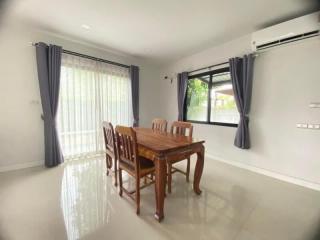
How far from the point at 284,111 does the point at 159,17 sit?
8.03 ft

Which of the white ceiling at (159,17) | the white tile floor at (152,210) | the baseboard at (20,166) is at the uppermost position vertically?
the white ceiling at (159,17)

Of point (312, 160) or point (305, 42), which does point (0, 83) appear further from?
point (312, 160)

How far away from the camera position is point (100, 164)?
319cm

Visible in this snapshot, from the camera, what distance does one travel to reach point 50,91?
2.92m

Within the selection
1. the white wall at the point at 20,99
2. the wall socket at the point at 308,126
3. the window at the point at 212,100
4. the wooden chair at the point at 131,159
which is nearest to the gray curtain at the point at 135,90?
the window at the point at 212,100

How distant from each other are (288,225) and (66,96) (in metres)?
3.86

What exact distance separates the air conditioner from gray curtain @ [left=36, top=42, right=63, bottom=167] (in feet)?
11.5

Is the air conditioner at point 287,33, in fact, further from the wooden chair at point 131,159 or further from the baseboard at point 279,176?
the wooden chair at point 131,159

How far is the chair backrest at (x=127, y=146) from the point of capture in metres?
1.69

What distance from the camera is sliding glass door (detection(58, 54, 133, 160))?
10.5ft

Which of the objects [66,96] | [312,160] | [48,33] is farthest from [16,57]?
[312,160]

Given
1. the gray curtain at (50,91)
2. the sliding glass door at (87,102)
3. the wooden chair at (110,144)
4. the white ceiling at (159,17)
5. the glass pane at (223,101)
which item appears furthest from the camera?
the glass pane at (223,101)

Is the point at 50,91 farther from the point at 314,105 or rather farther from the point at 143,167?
the point at 314,105

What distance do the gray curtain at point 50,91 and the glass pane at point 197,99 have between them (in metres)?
3.02
